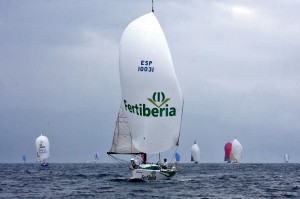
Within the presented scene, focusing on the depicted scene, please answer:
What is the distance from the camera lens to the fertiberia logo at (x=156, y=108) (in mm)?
45750

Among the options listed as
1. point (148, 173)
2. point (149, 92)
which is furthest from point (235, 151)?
point (149, 92)

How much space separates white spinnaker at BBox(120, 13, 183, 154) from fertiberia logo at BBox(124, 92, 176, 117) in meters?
0.17

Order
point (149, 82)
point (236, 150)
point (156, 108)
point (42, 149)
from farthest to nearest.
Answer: point (236, 150)
point (42, 149)
point (156, 108)
point (149, 82)

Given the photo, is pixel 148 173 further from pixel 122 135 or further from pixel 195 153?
pixel 195 153

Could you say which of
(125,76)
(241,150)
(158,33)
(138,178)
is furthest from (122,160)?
(241,150)

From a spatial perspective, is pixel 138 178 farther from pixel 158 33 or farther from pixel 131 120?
pixel 158 33

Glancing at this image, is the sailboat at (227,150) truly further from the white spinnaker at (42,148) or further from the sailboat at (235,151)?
the white spinnaker at (42,148)

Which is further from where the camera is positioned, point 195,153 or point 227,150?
point 195,153

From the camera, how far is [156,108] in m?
45.8

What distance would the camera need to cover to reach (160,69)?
46.1 meters

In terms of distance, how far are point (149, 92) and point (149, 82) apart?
80 cm

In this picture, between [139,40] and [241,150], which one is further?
[241,150]

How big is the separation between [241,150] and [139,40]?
126 m

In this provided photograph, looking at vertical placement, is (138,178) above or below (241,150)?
below
